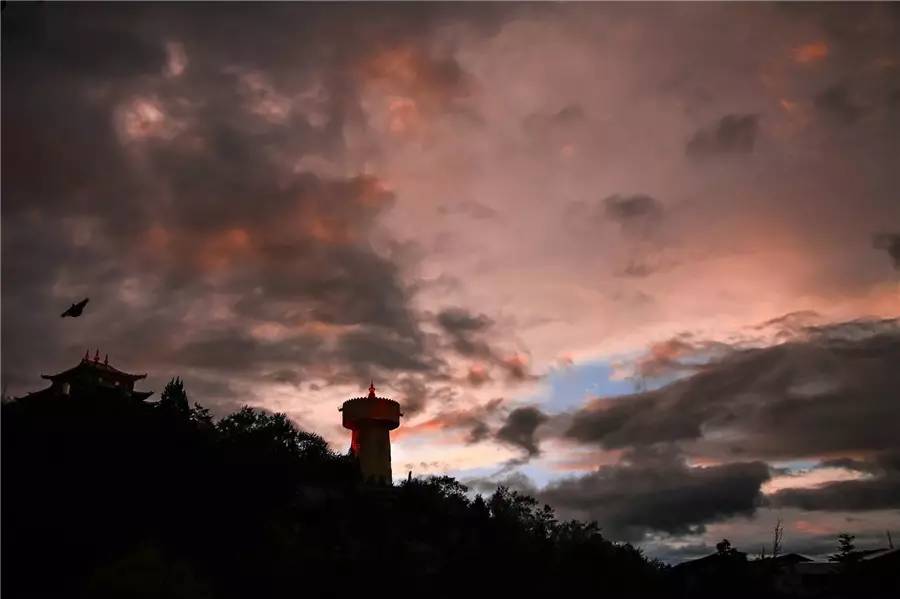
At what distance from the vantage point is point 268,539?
41.1 meters

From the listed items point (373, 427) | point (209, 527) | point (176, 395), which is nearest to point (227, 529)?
point (209, 527)

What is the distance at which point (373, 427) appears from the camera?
82000mm

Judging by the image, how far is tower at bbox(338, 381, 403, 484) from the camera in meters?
80.3

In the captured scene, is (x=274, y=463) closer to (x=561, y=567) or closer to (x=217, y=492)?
(x=217, y=492)

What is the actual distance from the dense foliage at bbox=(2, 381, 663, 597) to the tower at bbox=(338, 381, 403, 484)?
15439 mm

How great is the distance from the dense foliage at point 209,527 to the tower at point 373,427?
50.7ft

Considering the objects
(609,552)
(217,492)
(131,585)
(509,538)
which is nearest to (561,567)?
(509,538)

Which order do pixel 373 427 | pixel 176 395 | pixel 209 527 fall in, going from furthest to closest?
1. pixel 373 427
2. pixel 176 395
3. pixel 209 527

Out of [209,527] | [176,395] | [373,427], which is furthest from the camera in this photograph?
[373,427]

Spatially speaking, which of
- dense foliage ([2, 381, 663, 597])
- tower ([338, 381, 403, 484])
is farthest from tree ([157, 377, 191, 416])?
tower ([338, 381, 403, 484])

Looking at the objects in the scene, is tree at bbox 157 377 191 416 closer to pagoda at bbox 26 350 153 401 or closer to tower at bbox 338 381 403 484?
pagoda at bbox 26 350 153 401

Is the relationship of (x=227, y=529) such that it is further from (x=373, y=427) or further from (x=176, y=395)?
(x=373, y=427)

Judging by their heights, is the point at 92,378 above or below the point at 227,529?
above

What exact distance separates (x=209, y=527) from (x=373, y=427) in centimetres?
4354
